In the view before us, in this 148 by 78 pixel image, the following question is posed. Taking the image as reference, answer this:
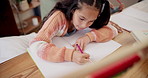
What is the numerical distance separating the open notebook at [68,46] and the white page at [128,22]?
233 mm

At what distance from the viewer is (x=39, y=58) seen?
58 cm

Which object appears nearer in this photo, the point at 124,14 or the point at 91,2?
the point at 91,2

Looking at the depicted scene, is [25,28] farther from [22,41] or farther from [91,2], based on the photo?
[91,2]

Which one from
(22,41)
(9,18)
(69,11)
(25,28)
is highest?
(69,11)

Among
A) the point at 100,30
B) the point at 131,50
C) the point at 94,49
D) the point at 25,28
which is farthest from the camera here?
the point at 25,28

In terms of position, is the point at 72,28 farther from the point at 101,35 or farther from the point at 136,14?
the point at 136,14

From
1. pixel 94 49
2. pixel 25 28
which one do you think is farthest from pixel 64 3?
pixel 25 28

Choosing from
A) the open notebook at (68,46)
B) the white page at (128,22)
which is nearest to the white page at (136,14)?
the white page at (128,22)

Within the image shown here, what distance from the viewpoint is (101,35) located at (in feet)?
2.38

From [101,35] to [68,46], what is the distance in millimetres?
204

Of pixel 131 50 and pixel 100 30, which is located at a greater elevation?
pixel 131 50

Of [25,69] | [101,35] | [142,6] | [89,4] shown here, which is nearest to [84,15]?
[89,4]

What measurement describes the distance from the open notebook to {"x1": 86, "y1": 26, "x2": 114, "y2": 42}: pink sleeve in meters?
0.03

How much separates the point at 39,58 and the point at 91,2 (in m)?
0.36
